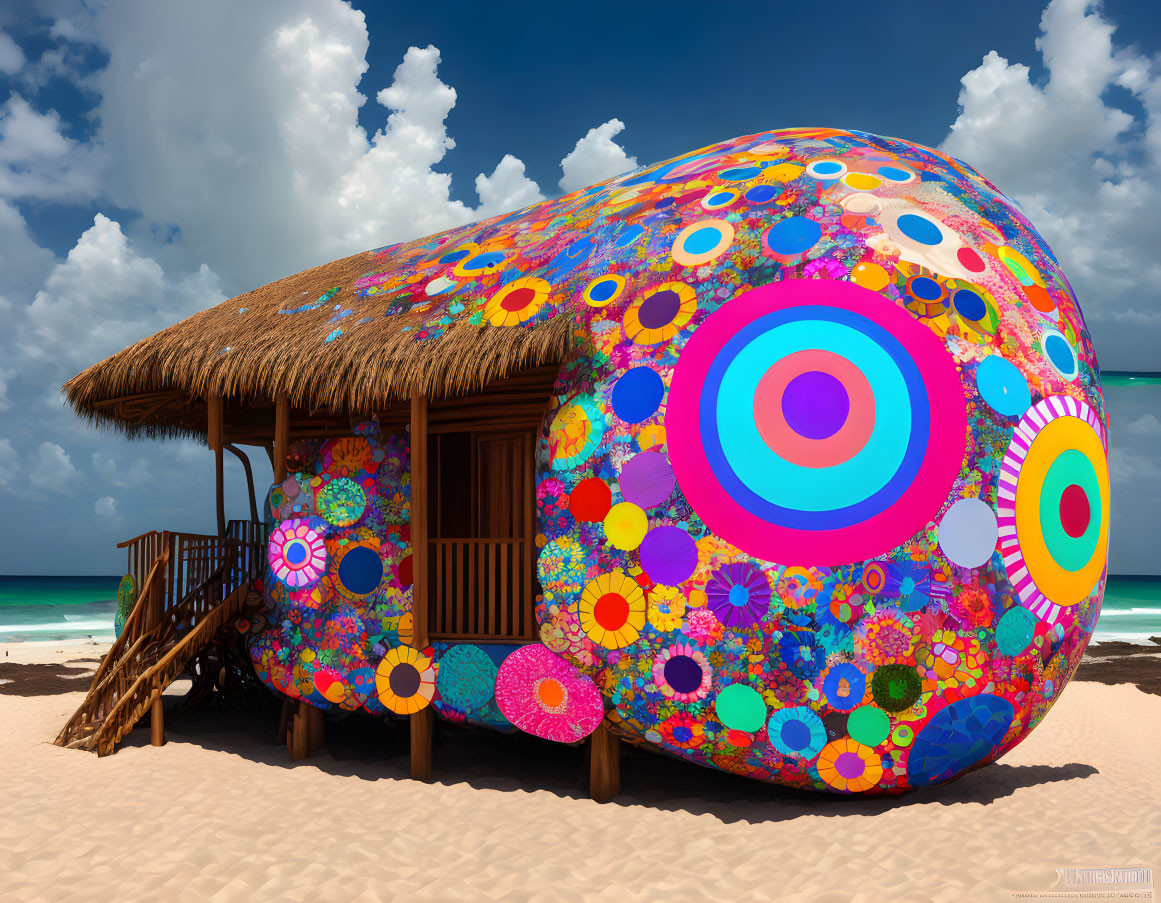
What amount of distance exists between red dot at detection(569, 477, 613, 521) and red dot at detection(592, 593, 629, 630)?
0.61 metres

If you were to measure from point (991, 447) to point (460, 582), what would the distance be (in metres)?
4.33

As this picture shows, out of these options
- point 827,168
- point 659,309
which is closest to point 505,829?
point 659,309

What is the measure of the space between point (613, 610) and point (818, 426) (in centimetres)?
205

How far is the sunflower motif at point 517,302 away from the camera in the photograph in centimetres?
661

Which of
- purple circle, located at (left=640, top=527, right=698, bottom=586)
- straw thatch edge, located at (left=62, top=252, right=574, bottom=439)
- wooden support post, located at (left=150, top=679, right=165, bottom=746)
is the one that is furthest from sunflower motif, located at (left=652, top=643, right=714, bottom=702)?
wooden support post, located at (left=150, top=679, right=165, bottom=746)

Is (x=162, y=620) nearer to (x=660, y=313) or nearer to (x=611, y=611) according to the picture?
(x=611, y=611)

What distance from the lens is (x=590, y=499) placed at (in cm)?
613

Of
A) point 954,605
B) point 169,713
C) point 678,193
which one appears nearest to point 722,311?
point 678,193

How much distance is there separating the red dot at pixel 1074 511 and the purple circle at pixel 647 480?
2.99m

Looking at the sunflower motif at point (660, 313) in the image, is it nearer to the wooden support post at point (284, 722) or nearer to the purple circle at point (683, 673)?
the purple circle at point (683, 673)

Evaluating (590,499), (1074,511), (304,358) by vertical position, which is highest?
(304,358)

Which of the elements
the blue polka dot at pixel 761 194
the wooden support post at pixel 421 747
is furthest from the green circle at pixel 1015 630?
the wooden support post at pixel 421 747

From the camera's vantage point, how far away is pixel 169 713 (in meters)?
9.07

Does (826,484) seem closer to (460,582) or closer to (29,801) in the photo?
(460,582)
